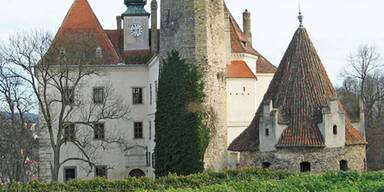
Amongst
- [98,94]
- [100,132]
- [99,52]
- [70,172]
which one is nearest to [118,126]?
[100,132]

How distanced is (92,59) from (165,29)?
830 cm

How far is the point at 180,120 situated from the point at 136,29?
495 inches

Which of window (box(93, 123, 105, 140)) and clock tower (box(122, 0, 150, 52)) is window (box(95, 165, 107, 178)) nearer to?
window (box(93, 123, 105, 140))

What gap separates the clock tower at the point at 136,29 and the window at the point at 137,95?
3.10 m

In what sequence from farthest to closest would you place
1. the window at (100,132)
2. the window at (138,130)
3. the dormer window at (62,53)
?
the window at (138,130) < the window at (100,132) < the dormer window at (62,53)

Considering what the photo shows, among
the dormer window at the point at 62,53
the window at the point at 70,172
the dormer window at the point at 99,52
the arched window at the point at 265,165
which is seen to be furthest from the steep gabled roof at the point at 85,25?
the arched window at the point at 265,165

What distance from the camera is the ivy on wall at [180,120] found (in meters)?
27.8

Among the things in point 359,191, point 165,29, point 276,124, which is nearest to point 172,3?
point 165,29

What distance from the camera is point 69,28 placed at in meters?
38.3

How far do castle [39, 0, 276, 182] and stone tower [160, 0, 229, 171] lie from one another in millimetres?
54

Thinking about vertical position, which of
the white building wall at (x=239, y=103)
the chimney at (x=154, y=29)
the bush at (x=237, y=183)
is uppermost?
the chimney at (x=154, y=29)

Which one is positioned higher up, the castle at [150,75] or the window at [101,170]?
the castle at [150,75]

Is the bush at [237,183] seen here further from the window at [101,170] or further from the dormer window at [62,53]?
the window at [101,170]

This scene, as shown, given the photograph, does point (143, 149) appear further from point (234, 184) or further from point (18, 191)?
point (234, 184)
